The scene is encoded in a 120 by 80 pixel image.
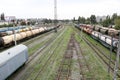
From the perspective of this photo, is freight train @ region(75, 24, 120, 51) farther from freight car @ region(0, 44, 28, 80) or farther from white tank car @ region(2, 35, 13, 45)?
white tank car @ region(2, 35, 13, 45)

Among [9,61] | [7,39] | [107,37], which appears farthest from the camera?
[107,37]

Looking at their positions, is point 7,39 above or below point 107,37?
below

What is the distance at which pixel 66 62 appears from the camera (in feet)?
95.0

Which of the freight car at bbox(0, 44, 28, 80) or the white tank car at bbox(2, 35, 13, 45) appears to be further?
the white tank car at bbox(2, 35, 13, 45)

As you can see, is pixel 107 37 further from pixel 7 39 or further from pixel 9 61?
pixel 9 61

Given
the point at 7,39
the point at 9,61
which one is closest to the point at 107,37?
the point at 7,39

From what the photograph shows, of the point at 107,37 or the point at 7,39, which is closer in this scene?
the point at 7,39

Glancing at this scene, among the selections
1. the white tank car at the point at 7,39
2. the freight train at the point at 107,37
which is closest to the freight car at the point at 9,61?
the freight train at the point at 107,37

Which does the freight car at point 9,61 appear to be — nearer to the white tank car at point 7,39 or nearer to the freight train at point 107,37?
the freight train at point 107,37

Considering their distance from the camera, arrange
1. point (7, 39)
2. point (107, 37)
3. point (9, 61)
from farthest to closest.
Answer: point (107, 37) < point (7, 39) < point (9, 61)

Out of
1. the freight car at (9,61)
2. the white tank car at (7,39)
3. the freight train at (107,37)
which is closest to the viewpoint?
the freight car at (9,61)

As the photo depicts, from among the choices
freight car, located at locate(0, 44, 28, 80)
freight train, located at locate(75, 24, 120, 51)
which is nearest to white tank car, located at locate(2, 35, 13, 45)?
freight car, located at locate(0, 44, 28, 80)

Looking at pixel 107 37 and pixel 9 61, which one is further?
pixel 107 37

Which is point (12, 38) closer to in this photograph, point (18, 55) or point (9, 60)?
point (18, 55)
